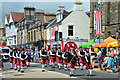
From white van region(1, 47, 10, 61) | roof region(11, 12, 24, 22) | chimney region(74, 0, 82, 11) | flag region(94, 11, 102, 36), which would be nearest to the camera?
flag region(94, 11, 102, 36)

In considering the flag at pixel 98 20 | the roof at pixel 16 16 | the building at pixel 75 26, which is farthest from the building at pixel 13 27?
the flag at pixel 98 20

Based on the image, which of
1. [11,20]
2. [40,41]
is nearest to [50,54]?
[40,41]

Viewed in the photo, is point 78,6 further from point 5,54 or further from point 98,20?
point 5,54

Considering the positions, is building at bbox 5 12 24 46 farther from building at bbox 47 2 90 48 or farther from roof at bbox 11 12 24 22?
building at bbox 47 2 90 48

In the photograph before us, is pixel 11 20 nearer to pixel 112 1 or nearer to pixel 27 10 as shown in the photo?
pixel 27 10

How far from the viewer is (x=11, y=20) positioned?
2322 inches

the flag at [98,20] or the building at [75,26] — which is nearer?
the flag at [98,20]

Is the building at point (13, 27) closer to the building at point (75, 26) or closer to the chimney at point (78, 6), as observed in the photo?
the building at point (75, 26)

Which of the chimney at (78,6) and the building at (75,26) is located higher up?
the chimney at (78,6)

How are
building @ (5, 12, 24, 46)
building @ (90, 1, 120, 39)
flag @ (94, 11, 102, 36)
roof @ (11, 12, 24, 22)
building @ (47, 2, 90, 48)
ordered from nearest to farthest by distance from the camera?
flag @ (94, 11, 102, 36) → building @ (90, 1, 120, 39) → building @ (47, 2, 90, 48) → building @ (5, 12, 24, 46) → roof @ (11, 12, 24, 22)

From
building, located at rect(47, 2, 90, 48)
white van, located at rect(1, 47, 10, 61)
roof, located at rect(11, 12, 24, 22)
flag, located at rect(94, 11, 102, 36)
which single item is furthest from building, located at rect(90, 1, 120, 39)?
roof, located at rect(11, 12, 24, 22)

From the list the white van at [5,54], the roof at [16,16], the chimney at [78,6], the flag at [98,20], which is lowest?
the white van at [5,54]

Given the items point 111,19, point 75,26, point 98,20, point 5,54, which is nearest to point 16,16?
point 5,54

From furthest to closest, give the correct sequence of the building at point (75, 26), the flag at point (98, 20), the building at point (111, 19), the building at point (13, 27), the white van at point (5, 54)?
1. the building at point (13, 27)
2. the building at point (75, 26)
3. the white van at point (5, 54)
4. the building at point (111, 19)
5. the flag at point (98, 20)
